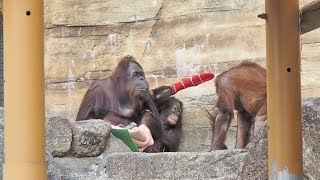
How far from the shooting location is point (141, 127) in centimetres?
864

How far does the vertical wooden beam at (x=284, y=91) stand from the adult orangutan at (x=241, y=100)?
22.0ft

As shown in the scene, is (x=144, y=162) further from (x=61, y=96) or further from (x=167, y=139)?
(x=61, y=96)

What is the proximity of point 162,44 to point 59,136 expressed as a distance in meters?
5.35

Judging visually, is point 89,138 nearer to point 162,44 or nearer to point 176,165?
point 176,165

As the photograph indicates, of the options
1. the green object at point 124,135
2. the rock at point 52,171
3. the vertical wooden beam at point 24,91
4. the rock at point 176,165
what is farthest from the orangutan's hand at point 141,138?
the vertical wooden beam at point 24,91

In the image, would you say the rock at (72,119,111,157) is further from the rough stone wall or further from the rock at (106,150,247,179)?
the rough stone wall

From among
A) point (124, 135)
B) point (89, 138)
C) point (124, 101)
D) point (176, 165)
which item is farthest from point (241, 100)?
point (176, 165)

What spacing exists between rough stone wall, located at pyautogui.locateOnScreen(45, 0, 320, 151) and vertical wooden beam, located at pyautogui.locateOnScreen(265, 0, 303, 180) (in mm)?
6974

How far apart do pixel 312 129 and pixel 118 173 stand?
1680mm

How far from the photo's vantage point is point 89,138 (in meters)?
5.75

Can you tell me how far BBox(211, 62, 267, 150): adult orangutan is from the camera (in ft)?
32.0

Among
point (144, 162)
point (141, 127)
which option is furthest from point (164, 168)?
point (141, 127)

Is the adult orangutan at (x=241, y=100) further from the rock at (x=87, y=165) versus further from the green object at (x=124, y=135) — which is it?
the rock at (x=87, y=165)

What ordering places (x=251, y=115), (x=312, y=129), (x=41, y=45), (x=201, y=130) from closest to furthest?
1. (x=41, y=45)
2. (x=312, y=129)
3. (x=251, y=115)
4. (x=201, y=130)
